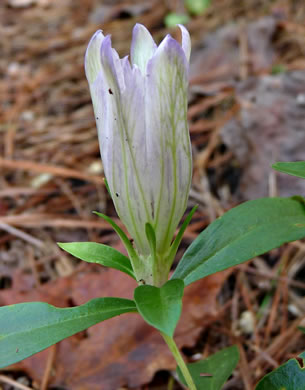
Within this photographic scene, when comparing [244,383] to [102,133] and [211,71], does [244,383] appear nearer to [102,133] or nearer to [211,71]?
[102,133]

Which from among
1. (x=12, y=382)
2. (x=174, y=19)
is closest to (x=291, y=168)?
(x=12, y=382)

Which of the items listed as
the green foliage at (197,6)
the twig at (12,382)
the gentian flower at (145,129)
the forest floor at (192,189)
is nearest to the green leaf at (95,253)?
the gentian flower at (145,129)

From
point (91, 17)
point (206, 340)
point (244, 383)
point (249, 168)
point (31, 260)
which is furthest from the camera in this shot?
point (91, 17)

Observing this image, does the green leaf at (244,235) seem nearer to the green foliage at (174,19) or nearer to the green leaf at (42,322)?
the green leaf at (42,322)

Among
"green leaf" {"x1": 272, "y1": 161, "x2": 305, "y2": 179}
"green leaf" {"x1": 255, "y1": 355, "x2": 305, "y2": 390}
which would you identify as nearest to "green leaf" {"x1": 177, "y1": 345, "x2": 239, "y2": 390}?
"green leaf" {"x1": 255, "y1": 355, "x2": 305, "y2": 390}

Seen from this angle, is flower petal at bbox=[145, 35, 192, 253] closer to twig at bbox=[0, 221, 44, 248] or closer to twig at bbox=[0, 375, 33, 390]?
twig at bbox=[0, 375, 33, 390]

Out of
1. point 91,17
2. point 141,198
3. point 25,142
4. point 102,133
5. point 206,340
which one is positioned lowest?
point 206,340

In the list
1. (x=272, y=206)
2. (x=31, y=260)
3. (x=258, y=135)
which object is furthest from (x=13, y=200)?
(x=272, y=206)

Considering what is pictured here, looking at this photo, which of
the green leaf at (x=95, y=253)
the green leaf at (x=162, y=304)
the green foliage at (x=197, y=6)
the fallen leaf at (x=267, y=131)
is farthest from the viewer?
the green foliage at (x=197, y=6)
